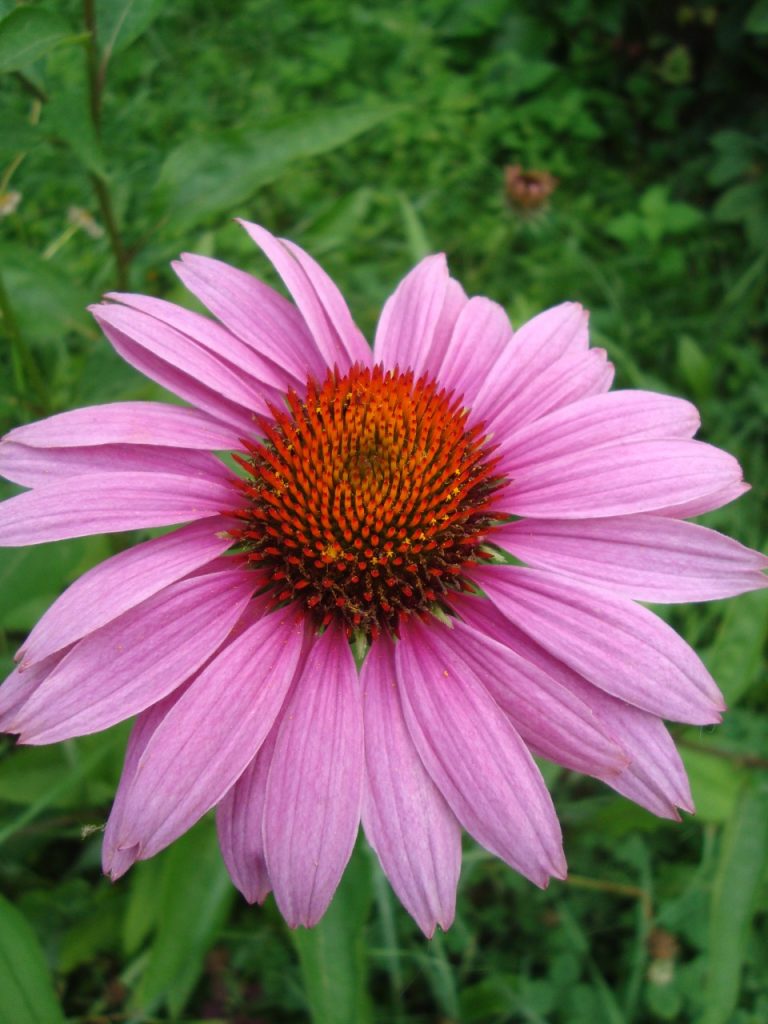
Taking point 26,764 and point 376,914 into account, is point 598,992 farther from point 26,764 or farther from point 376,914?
point 26,764

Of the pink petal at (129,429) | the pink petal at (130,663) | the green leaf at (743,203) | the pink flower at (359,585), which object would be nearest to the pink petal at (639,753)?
A: the pink flower at (359,585)

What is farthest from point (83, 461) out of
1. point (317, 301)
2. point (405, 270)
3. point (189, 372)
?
point (405, 270)

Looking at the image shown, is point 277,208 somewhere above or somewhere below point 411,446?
above

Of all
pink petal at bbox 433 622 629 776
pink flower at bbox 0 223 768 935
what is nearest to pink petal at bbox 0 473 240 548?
pink flower at bbox 0 223 768 935

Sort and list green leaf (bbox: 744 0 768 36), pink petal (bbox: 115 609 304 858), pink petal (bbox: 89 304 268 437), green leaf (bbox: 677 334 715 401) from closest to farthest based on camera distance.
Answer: pink petal (bbox: 115 609 304 858)
pink petal (bbox: 89 304 268 437)
green leaf (bbox: 677 334 715 401)
green leaf (bbox: 744 0 768 36)

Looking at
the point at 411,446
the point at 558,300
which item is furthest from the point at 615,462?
the point at 558,300

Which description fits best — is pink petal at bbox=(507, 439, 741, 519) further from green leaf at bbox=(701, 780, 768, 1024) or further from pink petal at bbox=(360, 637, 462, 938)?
green leaf at bbox=(701, 780, 768, 1024)
